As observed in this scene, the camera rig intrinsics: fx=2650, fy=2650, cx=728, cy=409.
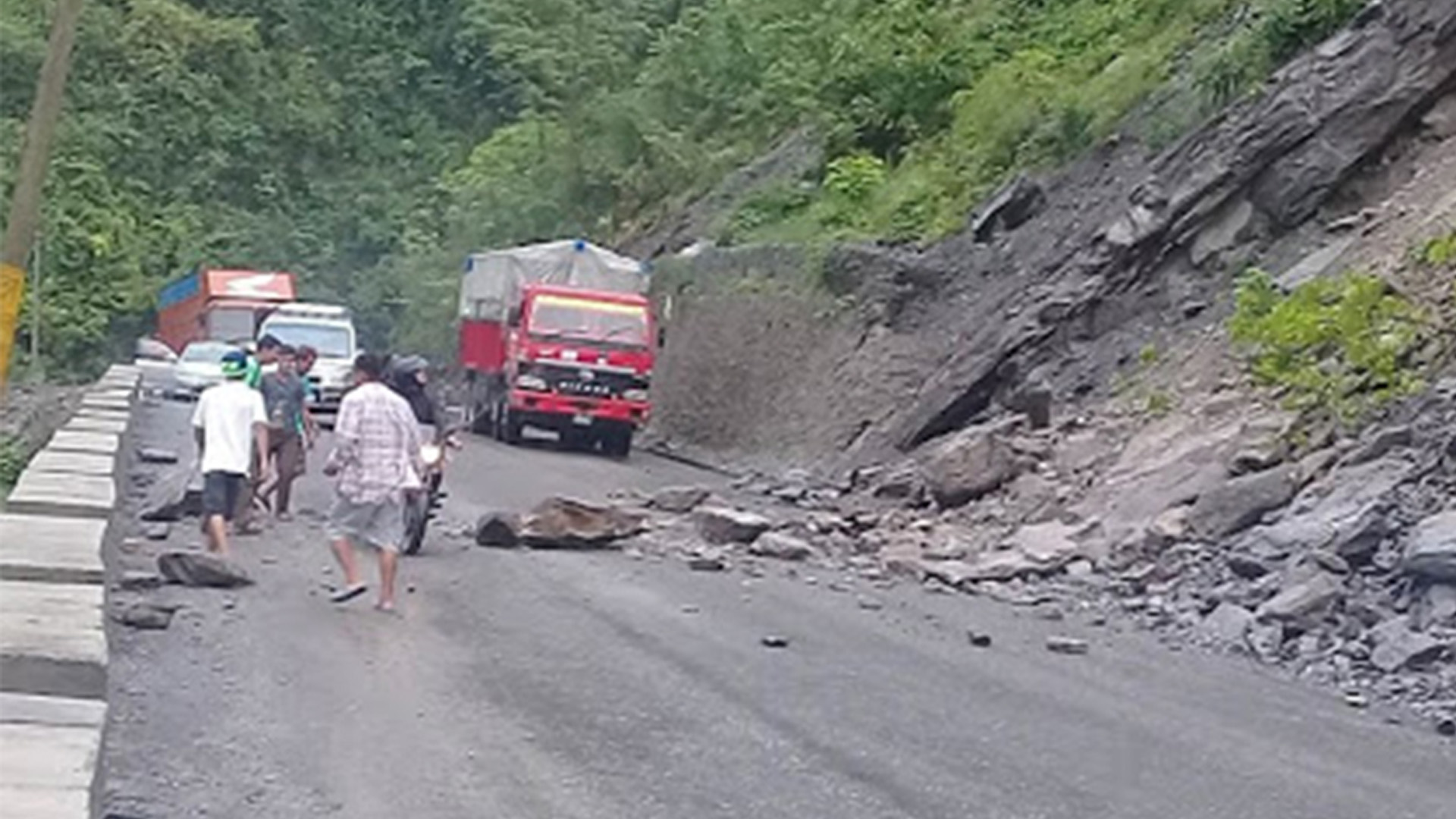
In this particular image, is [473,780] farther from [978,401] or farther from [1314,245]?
[978,401]

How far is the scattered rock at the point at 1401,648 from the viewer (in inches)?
682

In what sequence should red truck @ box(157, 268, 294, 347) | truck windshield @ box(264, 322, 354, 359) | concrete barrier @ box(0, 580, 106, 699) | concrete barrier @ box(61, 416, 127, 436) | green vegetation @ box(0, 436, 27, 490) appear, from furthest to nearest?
red truck @ box(157, 268, 294, 347), truck windshield @ box(264, 322, 354, 359), green vegetation @ box(0, 436, 27, 490), concrete barrier @ box(61, 416, 127, 436), concrete barrier @ box(0, 580, 106, 699)

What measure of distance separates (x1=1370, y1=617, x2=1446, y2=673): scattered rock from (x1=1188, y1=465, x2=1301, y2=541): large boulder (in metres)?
3.91

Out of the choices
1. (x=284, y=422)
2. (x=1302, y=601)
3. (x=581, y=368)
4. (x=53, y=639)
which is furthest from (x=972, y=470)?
(x=53, y=639)

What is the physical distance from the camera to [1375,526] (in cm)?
1994

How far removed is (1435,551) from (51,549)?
9880mm

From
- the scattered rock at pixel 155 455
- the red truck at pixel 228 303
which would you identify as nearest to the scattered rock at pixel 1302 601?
the scattered rock at pixel 155 455

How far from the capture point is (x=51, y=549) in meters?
13.3

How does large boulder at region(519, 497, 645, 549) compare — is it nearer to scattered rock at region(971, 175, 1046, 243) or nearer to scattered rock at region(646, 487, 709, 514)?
scattered rock at region(646, 487, 709, 514)

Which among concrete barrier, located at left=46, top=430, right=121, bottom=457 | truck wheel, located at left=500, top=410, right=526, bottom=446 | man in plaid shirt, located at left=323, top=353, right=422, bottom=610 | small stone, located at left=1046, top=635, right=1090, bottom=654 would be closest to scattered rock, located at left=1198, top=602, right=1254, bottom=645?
small stone, located at left=1046, top=635, right=1090, bottom=654

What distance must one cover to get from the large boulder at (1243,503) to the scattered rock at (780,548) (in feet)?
11.5

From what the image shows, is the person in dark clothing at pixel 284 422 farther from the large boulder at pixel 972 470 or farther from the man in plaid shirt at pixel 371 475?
the large boulder at pixel 972 470

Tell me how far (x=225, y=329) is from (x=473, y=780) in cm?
4725

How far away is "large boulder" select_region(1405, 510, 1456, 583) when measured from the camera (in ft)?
60.2
